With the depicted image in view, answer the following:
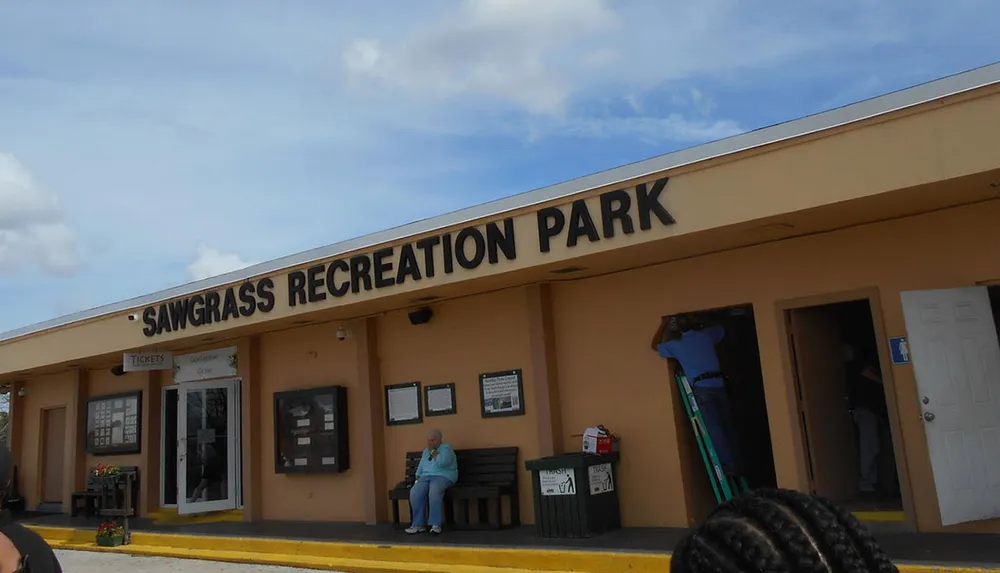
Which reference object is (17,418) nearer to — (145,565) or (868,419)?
(145,565)

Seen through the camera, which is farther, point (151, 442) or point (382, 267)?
point (151, 442)

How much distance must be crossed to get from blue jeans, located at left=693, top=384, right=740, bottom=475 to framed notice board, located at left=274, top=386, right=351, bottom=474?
16.7 feet

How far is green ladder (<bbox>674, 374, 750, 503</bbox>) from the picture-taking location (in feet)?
26.9

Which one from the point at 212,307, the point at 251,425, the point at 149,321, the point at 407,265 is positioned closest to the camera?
the point at 407,265

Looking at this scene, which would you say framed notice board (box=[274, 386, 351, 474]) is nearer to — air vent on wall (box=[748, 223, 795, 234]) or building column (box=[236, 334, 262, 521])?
building column (box=[236, 334, 262, 521])

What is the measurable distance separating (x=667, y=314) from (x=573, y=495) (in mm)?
2087

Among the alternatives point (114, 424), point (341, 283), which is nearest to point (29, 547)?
point (341, 283)

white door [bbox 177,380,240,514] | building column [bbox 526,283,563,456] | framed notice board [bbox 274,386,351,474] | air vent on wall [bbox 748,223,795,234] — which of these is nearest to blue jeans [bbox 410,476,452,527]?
building column [bbox 526,283,563,456]

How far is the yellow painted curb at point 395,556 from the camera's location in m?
7.03

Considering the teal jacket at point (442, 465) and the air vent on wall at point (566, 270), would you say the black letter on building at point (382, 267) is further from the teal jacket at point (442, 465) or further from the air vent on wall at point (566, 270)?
the teal jacket at point (442, 465)

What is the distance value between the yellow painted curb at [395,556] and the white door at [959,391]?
121cm

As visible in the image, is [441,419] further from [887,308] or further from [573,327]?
[887,308]

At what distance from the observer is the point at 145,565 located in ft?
33.5

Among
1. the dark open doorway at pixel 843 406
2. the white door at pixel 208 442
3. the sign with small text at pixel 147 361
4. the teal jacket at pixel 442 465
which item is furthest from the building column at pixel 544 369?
the sign with small text at pixel 147 361
